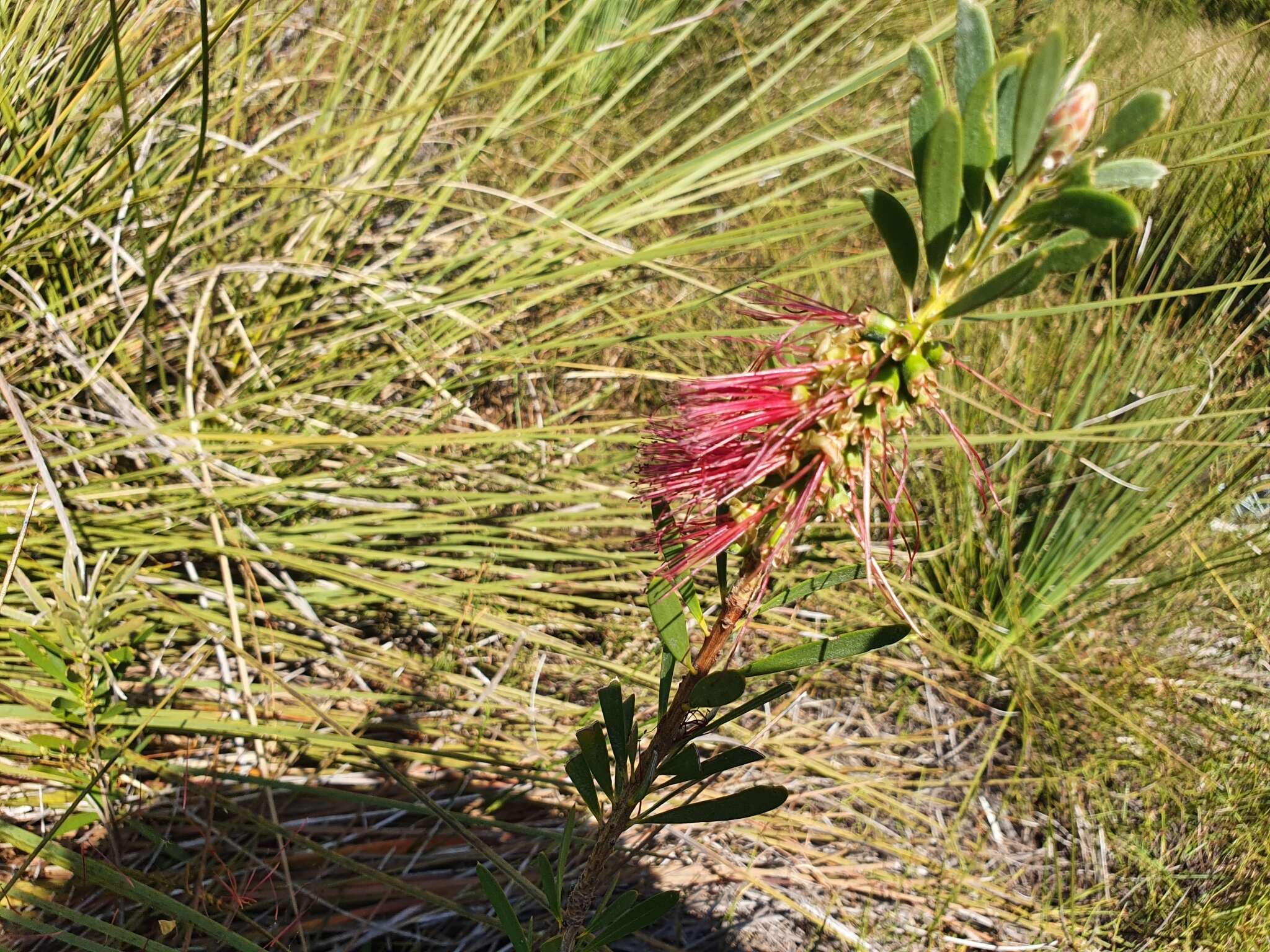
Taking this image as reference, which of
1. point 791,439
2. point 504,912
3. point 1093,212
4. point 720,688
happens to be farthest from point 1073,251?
point 504,912

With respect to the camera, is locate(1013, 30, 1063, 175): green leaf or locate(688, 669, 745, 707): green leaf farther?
locate(688, 669, 745, 707): green leaf

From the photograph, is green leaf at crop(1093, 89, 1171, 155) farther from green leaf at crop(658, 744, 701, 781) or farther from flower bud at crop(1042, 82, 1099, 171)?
green leaf at crop(658, 744, 701, 781)

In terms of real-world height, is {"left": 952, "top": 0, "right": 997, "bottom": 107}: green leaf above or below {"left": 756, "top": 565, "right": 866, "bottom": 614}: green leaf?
above

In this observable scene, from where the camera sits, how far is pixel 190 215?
4.14 ft

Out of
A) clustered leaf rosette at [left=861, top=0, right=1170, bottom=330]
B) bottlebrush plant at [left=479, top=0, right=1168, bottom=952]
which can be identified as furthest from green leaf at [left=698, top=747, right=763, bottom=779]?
clustered leaf rosette at [left=861, top=0, right=1170, bottom=330]

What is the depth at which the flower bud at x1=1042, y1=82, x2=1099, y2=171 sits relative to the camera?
35 cm

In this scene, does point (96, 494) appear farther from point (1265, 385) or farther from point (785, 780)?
point (1265, 385)

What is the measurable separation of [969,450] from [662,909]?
318 mm

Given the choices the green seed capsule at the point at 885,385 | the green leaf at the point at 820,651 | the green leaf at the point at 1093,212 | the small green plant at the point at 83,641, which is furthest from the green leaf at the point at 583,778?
the small green plant at the point at 83,641

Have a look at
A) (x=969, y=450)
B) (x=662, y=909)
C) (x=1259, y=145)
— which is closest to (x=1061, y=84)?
(x=969, y=450)

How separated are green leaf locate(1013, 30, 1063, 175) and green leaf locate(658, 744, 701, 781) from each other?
31cm

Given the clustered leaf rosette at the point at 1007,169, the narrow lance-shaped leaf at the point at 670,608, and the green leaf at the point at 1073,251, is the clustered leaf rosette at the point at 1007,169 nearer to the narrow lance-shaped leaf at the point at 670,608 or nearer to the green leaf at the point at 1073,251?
the green leaf at the point at 1073,251

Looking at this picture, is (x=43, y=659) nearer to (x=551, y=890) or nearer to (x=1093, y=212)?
(x=551, y=890)

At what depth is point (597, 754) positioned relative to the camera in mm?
516
